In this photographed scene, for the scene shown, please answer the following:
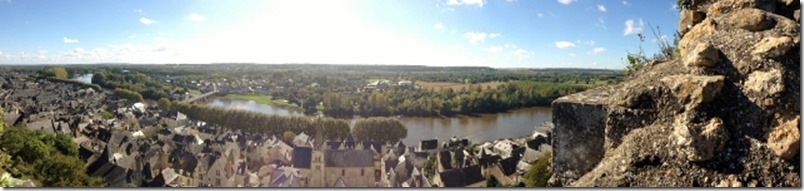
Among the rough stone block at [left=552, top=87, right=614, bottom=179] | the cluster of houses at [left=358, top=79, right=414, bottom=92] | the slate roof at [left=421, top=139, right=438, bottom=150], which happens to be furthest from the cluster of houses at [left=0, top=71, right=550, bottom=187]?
the cluster of houses at [left=358, top=79, right=414, bottom=92]

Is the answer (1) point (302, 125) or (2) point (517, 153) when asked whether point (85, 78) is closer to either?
(1) point (302, 125)

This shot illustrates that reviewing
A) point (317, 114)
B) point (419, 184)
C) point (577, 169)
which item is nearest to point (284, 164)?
point (419, 184)

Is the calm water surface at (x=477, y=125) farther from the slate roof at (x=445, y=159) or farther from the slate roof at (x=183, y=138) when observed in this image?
the slate roof at (x=183, y=138)

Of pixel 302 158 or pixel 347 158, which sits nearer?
pixel 347 158

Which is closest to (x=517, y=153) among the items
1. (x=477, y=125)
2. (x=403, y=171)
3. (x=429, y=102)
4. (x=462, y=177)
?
(x=403, y=171)

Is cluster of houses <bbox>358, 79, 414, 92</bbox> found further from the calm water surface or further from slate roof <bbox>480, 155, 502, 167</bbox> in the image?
slate roof <bbox>480, 155, 502, 167</bbox>

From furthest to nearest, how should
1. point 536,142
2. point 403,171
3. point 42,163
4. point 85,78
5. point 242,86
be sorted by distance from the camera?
point 242,86 < point 85,78 < point 536,142 < point 403,171 < point 42,163
